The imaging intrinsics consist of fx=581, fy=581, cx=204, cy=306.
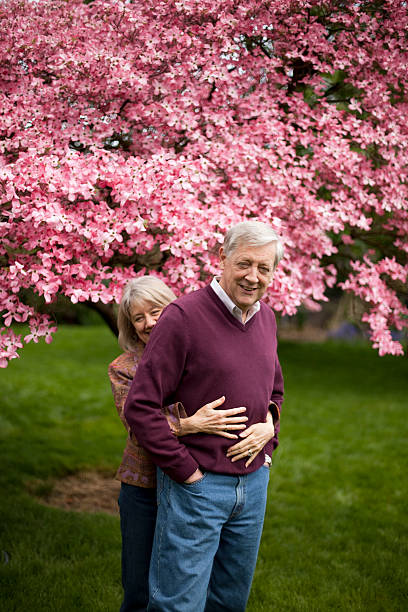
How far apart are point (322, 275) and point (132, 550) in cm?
216

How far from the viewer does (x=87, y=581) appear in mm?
3641

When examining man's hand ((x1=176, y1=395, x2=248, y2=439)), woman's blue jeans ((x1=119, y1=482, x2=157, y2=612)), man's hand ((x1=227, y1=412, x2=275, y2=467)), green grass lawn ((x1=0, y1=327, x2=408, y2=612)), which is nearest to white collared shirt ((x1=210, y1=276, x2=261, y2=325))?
man's hand ((x1=176, y1=395, x2=248, y2=439))

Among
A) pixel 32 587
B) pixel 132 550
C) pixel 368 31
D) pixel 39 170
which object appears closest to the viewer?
pixel 132 550

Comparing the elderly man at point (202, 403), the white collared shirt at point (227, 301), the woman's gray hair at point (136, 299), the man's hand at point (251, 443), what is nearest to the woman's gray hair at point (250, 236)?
the elderly man at point (202, 403)

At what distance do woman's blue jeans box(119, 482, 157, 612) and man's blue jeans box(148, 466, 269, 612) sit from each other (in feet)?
0.95

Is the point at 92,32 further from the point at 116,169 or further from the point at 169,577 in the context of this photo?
the point at 169,577

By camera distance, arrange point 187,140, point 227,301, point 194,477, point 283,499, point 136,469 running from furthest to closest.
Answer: point 283,499, point 187,140, point 136,469, point 227,301, point 194,477

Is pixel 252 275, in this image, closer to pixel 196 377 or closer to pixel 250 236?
pixel 250 236

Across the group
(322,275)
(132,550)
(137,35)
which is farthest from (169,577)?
(137,35)

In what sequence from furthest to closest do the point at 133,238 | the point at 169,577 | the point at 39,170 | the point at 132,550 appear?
the point at 133,238 < the point at 39,170 < the point at 132,550 < the point at 169,577

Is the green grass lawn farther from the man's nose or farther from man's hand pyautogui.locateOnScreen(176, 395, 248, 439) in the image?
the man's nose

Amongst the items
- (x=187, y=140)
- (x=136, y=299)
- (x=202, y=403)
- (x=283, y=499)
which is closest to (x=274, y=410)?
(x=202, y=403)

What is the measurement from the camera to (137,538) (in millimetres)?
2566

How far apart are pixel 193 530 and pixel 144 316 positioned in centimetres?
95
